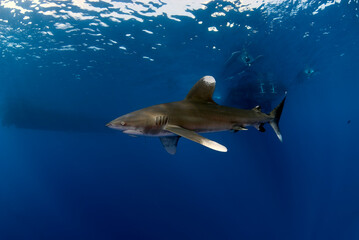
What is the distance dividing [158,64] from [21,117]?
86.3 ft

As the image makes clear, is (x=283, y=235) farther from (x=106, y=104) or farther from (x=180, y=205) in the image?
(x=106, y=104)

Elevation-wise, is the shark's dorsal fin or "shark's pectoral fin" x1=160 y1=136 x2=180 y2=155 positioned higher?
the shark's dorsal fin

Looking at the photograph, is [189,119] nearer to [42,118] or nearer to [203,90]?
[203,90]

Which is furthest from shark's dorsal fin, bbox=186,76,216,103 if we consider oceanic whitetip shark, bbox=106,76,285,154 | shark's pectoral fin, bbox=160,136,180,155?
shark's pectoral fin, bbox=160,136,180,155

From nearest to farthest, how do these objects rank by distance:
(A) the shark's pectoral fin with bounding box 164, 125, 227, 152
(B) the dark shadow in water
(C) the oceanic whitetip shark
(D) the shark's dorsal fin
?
(A) the shark's pectoral fin with bounding box 164, 125, 227, 152
(C) the oceanic whitetip shark
(D) the shark's dorsal fin
(B) the dark shadow in water

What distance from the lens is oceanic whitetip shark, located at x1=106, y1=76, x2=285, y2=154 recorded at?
2486 mm

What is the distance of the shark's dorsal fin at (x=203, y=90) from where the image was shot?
10.8ft

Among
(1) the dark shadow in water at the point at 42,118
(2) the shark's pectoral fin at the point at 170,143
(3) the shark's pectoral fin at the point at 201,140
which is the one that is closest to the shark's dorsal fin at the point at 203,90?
(2) the shark's pectoral fin at the point at 170,143

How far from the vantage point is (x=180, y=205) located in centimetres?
3494

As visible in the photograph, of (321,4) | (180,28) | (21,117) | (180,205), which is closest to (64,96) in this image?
(21,117)

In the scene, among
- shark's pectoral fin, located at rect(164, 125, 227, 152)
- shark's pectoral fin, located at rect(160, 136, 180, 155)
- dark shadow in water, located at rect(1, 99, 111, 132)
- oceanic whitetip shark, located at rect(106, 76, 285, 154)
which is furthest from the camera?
dark shadow in water, located at rect(1, 99, 111, 132)

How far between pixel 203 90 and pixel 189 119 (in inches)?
29.0

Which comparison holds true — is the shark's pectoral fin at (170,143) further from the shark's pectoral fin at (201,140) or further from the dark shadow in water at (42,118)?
the dark shadow in water at (42,118)

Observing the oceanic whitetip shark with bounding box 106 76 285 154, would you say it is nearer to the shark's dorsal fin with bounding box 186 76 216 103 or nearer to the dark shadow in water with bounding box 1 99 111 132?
the shark's dorsal fin with bounding box 186 76 216 103
